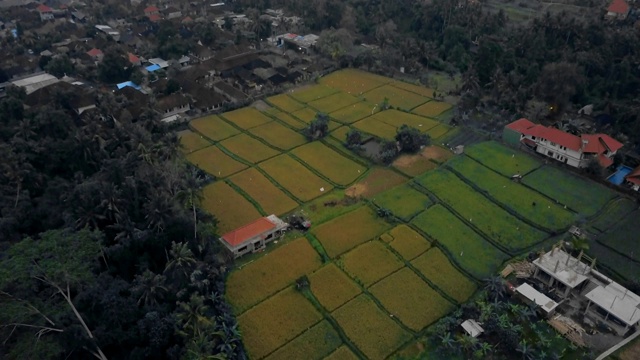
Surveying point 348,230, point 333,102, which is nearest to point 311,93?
point 333,102

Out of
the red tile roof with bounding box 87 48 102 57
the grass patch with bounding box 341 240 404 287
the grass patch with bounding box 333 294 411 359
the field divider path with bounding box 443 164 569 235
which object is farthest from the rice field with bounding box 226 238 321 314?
the red tile roof with bounding box 87 48 102 57

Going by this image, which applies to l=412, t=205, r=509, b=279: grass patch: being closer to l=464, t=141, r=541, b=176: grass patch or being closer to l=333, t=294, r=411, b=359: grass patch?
l=333, t=294, r=411, b=359: grass patch

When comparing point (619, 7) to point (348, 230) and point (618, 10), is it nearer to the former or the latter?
point (618, 10)

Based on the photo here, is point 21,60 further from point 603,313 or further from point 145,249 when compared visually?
point 603,313

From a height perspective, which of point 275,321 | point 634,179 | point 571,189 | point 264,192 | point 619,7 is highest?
point 619,7

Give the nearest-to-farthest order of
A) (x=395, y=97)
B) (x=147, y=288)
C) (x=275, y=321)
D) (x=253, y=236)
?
(x=147, y=288), (x=275, y=321), (x=253, y=236), (x=395, y=97)

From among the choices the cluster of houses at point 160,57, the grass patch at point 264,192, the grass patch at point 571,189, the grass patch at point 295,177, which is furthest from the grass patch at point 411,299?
the cluster of houses at point 160,57
